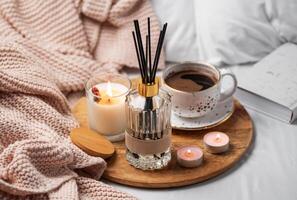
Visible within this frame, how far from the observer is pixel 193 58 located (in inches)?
54.7

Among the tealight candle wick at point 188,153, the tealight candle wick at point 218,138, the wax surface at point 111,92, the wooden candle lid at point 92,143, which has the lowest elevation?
the tealight candle wick at point 218,138

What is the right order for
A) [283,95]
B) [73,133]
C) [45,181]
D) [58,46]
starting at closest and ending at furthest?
[45,181] → [73,133] → [283,95] → [58,46]

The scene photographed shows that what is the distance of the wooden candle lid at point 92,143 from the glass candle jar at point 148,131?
4 centimetres

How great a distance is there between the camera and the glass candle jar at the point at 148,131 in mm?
1041

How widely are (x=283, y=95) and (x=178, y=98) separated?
24 cm

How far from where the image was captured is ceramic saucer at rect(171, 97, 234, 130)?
115cm

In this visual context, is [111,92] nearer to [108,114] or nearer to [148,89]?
[108,114]

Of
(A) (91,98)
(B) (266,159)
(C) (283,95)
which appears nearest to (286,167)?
(B) (266,159)

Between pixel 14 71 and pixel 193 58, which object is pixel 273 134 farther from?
pixel 14 71

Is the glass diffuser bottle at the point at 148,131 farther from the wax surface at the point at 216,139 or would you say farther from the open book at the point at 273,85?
the open book at the point at 273,85

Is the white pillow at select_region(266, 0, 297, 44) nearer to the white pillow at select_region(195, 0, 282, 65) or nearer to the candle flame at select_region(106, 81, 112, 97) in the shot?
the white pillow at select_region(195, 0, 282, 65)

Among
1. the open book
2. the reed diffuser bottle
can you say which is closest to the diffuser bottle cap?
the reed diffuser bottle

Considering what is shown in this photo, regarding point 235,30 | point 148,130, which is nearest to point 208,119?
point 148,130

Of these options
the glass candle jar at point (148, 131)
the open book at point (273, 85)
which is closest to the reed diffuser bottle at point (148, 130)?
the glass candle jar at point (148, 131)
